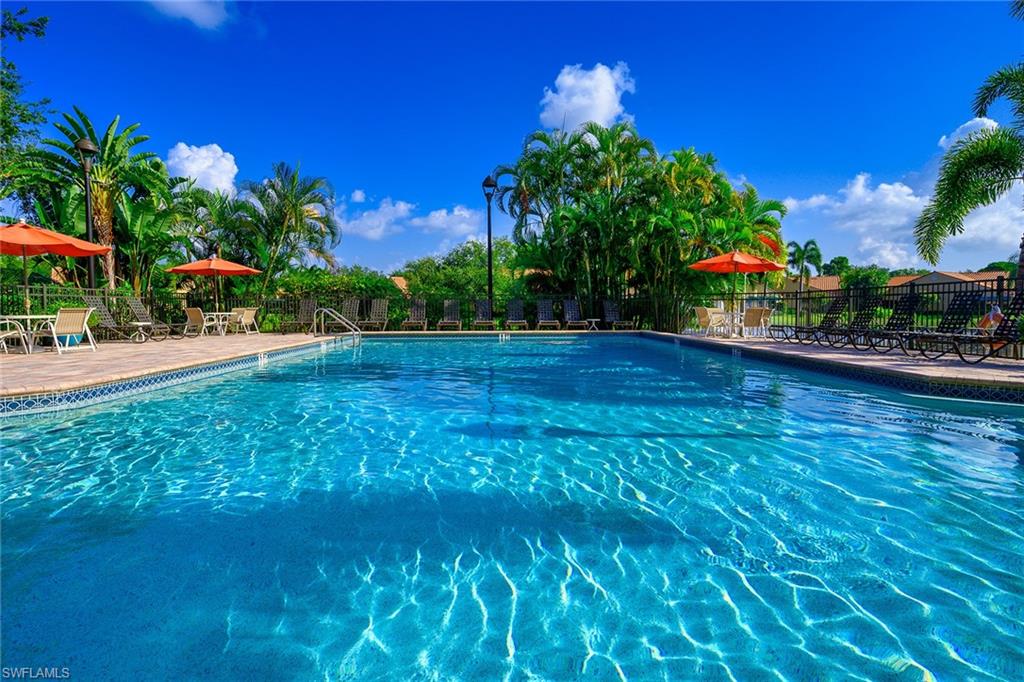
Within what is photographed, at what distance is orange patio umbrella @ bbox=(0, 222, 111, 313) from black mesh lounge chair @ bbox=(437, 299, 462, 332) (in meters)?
9.82

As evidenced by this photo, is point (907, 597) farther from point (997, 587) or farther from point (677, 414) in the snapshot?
point (677, 414)

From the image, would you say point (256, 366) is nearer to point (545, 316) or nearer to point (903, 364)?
point (545, 316)

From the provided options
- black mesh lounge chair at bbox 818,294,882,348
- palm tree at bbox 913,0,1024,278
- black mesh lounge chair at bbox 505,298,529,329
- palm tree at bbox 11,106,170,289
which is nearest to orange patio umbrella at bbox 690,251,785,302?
black mesh lounge chair at bbox 818,294,882,348

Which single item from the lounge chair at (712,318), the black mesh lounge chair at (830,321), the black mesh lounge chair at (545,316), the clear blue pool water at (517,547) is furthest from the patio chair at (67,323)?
the black mesh lounge chair at (830,321)

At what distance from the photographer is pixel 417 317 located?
18438 mm

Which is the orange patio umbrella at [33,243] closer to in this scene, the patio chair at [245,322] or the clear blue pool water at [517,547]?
the patio chair at [245,322]

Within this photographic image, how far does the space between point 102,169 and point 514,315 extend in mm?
15360

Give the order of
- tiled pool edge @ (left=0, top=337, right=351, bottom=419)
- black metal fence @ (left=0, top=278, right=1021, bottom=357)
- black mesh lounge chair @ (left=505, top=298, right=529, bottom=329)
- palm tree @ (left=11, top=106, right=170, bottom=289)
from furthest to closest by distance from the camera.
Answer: black mesh lounge chair @ (left=505, top=298, right=529, bottom=329)
palm tree @ (left=11, top=106, right=170, bottom=289)
black metal fence @ (left=0, top=278, right=1021, bottom=357)
tiled pool edge @ (left=0, top=337, right=351, bottom=419)

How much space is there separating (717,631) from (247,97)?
27609 mm

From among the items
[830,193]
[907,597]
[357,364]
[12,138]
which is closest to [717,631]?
[907,597]

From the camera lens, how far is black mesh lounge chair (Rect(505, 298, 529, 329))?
18.2m

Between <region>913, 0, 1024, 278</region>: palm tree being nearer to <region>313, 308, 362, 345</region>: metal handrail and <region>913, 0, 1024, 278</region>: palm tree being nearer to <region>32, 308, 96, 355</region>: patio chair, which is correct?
<region>313, 308, 362, 345</region>: metal handrail

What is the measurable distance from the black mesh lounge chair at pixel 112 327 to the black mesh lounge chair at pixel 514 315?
10746 millimetres

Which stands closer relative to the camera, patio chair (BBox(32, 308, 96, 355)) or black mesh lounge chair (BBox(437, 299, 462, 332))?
patio chair (BBox(32, 308, 96, 355))
